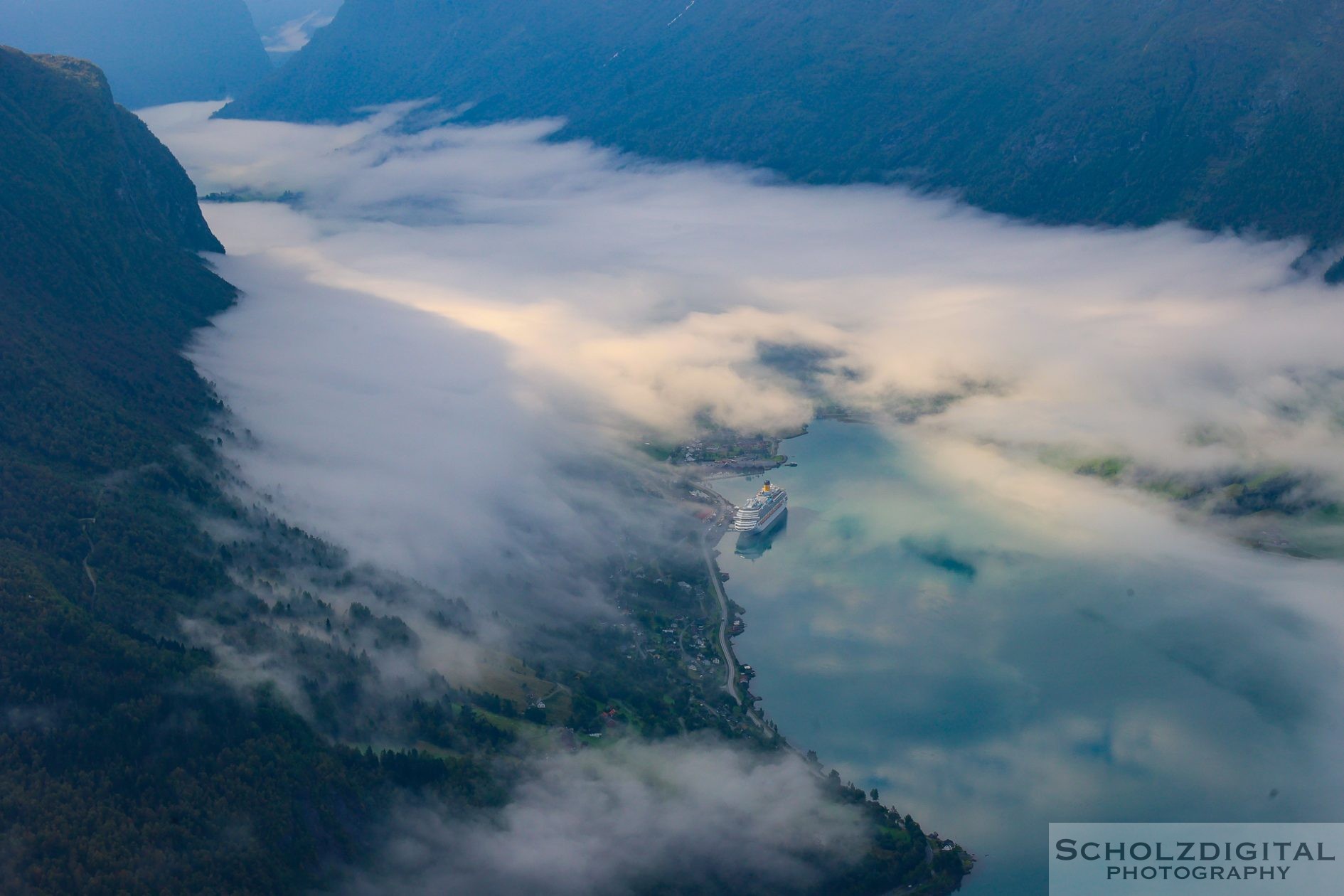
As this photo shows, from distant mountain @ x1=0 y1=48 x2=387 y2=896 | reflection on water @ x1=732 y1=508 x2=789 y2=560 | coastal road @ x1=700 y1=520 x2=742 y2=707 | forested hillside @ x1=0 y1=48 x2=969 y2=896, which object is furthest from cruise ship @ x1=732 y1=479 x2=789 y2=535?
distant mountain @ x1=0 y1=48 x2=387 y2=896

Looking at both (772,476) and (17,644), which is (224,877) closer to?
(17,644)

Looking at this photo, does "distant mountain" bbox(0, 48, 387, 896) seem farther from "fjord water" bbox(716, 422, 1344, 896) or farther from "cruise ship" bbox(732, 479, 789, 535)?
"cruise ship" bbox(732, 479, 789, 535)

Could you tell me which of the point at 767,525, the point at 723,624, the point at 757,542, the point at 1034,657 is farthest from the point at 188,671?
the point at 767,525

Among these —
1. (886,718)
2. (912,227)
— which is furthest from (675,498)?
(912,227)

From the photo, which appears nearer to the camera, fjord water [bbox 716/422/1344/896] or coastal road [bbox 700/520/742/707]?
fjord water [bbox 716/422/1344/896]

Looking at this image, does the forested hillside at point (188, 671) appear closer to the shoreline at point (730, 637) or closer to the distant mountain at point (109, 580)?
the distant mountain at point (109, 580)

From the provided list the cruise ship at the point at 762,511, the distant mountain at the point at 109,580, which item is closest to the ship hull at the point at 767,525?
the cruise ship at the point at 762,511
